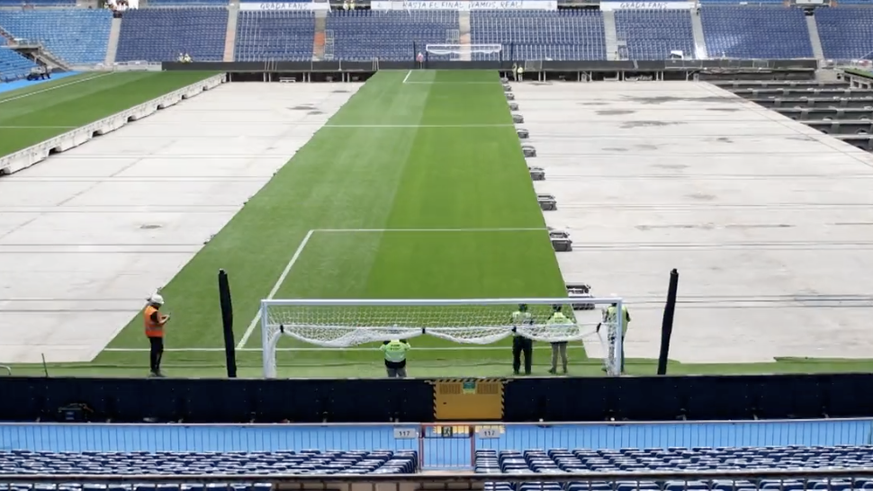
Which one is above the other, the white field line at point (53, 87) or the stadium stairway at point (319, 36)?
the stadium stairway at point (319, 36)

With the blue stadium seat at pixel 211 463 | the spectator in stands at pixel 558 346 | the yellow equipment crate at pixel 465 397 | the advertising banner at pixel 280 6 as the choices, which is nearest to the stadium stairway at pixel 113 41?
the advertising banner at pixel 280 6

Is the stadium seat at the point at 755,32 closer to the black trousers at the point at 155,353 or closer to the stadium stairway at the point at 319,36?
the stadium stairway at the point at 319,36

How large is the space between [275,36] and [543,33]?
22.2 m

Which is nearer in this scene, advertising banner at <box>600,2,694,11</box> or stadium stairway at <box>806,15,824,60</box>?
stadium stairway at <box>806,15,824,60</box>

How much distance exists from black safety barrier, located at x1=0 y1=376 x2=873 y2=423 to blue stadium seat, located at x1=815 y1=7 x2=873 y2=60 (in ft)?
231

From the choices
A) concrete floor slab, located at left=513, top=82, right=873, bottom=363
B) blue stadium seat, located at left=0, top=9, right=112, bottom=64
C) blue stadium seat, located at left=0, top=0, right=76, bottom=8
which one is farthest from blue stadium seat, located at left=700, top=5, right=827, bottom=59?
blue stadium seat, located at left=0, top=0, right=76, bottom=8

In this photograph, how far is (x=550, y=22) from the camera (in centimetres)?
8444

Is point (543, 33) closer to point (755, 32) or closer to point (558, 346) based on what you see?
point (755, 32)

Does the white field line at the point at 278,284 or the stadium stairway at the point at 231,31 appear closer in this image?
the white field line at the point at 278,284

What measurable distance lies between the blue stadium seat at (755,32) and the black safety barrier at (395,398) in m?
68.4

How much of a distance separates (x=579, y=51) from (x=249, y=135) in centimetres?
4106

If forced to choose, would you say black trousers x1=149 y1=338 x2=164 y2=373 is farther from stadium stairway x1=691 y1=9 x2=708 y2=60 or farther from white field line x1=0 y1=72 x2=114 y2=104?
stadium stairway x1=691 y1=9 x2=708 y2=60

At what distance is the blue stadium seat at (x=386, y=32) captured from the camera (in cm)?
8175

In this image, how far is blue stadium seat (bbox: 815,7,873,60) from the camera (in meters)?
80.7
